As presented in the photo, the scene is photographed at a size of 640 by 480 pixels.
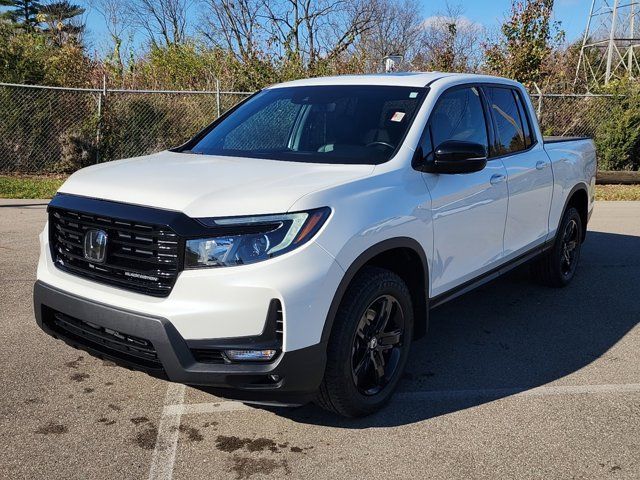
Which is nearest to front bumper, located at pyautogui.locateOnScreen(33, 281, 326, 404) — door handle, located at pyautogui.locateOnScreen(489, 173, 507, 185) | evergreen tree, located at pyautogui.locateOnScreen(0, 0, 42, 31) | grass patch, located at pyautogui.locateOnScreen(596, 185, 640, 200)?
door handle, located at pyautogui.locateOnScreen(489, 173, 507, 185)

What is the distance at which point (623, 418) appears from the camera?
3.43 m

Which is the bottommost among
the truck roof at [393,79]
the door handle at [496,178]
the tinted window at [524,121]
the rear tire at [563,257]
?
the rear tire at [563,257]

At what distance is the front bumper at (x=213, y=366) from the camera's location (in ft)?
9.12

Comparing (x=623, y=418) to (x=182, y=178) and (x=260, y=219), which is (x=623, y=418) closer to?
(x=260, y=219)

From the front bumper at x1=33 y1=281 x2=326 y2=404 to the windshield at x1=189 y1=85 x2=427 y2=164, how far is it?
1293mm

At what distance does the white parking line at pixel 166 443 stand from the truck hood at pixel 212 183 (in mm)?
1184

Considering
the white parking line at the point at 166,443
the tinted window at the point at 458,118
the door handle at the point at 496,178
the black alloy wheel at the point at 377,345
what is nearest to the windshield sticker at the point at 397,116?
the tinted window at the point at 458,118

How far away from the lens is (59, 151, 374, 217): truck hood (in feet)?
9.31

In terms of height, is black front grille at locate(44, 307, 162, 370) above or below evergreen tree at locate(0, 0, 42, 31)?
below

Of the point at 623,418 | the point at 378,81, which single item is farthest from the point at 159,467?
the point at 378,81

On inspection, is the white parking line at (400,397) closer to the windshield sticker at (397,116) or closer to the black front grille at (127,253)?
the black front grille at (127,253)

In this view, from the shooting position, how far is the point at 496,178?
4.29m

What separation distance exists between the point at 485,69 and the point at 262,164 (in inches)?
559

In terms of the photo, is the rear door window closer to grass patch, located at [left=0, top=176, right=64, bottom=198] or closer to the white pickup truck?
the white pickup truck
